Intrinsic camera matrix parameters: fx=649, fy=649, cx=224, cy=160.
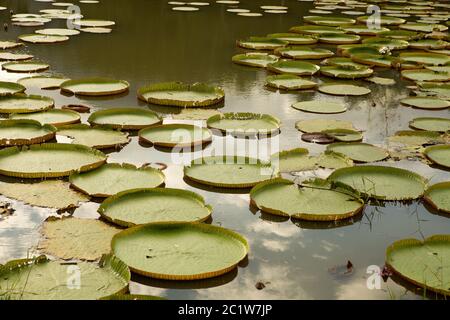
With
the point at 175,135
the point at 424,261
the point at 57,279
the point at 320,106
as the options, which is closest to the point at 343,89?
the point at 320,106

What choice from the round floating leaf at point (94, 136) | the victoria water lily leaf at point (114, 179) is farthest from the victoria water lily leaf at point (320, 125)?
the victoria water lily leaf at point (114, 179)

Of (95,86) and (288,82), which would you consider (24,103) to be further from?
(288,82)

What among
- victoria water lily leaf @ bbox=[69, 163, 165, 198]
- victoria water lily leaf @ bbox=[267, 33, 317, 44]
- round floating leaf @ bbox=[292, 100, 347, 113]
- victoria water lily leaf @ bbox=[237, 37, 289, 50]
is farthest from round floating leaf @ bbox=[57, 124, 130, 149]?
victoria water lily leaf @ bbox=[267, 33, 317, 44]

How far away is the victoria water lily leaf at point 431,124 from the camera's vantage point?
4.24 metres

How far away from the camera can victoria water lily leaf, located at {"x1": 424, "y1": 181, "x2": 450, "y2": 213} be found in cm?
308

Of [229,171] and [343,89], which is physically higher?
[343,89]

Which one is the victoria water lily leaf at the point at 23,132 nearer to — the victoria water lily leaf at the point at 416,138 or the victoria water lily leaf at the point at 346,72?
the victoria water lily leaf at the point at 416,138

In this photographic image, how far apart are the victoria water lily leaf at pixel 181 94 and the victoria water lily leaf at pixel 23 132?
3.36ft

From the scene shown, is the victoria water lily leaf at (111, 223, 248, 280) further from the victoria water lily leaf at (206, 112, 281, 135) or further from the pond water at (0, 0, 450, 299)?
the victoria water lily leaf at (206, 112, 281, 135)

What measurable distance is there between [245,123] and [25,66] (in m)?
2.28

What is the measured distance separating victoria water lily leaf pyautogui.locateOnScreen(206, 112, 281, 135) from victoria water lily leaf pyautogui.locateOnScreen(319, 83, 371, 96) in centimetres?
105

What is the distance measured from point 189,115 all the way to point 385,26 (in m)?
5.11

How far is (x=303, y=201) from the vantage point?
10.00ft

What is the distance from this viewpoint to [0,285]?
2232mm
